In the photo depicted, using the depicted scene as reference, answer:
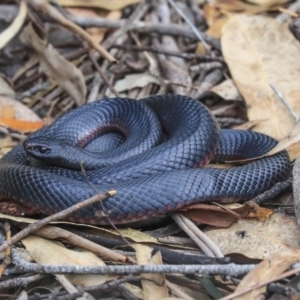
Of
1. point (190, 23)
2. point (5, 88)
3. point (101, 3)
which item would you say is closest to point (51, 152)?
point (5, 88)

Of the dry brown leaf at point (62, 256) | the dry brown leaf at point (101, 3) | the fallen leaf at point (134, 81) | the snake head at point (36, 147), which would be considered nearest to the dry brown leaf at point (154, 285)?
the dry brown leaf at point (62, 256)

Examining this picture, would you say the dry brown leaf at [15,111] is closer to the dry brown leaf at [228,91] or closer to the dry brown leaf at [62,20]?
the dry brown leaf at [62,20]

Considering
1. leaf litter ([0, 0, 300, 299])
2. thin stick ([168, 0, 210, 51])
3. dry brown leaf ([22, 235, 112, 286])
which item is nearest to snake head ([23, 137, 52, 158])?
leaf litter ([0, 0, 300, 299])

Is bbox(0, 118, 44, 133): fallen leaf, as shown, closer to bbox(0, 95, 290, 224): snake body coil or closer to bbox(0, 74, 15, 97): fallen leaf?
bbox(0, 74, 15, 97): fallen leaf

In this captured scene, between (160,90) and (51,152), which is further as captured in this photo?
(160,90)

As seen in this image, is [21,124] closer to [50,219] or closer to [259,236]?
[50,219]

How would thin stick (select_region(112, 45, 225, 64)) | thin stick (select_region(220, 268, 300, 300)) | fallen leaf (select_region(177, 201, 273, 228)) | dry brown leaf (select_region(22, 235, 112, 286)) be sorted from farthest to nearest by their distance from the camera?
thin stick (select_region(112, 45, 225, 64)), fallen leaf (select_region(177, 201, 273, 228)), dry brown leaf (select_region(22, 235, 112, 286)), thin stick (select_region(220, 268, 300, 300))
